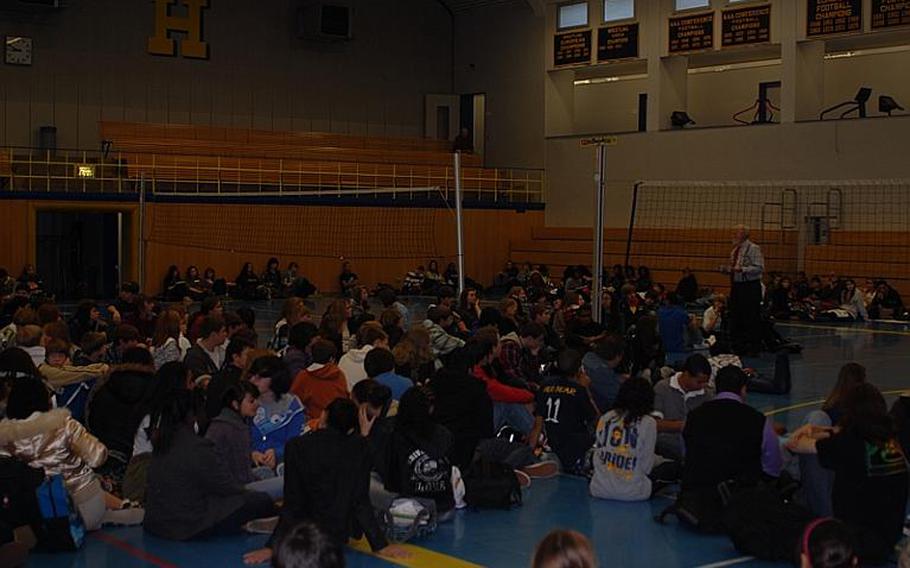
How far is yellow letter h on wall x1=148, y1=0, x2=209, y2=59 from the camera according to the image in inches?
1407

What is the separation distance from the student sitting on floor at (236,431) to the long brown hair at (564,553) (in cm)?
515

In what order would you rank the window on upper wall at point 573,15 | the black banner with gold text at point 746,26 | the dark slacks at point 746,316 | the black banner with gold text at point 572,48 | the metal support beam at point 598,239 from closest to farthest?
1. the metal support beam at point 598,239
2. the dark slacks at point 746,316
3. the black banner with gold text at point 746,26
4. the black banner with gold text at point 572,48
5. the window on upper wall at point 573,15

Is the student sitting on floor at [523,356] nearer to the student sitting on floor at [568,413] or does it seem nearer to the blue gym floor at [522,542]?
the student sitting on floor at [568,413]

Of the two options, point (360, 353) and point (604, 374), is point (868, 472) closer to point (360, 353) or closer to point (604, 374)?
point (604, 374)

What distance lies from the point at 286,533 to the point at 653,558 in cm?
492

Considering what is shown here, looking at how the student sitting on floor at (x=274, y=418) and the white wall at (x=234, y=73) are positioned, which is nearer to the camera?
the student sitting on floor at (x=274, y=418)

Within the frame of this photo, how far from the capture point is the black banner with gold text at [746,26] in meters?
31.7

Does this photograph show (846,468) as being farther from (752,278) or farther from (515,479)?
(752,278)

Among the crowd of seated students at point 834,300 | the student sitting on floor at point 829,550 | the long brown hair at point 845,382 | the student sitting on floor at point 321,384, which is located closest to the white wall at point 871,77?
the crowd of seated students at point 834,300

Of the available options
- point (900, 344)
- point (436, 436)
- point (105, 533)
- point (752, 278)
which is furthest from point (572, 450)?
point (900, 344)

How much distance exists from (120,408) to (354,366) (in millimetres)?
2713

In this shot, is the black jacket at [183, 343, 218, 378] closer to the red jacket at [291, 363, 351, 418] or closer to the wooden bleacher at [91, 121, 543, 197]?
the red jacket at [291, 363, 351, 418]

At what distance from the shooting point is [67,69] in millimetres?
34219

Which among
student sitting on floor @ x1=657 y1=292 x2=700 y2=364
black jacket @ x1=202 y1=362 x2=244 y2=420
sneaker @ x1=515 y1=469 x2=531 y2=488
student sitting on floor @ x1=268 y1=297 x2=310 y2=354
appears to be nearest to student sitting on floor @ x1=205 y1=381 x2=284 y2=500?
black jacket @ x1=202 y1=362 x2=244 y2=420
